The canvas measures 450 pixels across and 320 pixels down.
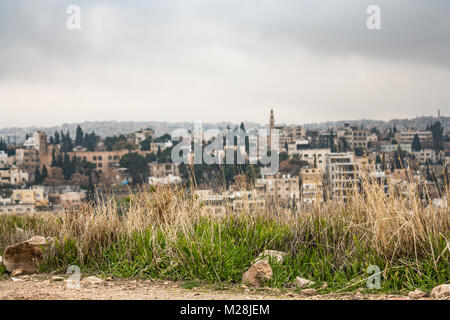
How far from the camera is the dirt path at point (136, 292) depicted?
3906 millimetres

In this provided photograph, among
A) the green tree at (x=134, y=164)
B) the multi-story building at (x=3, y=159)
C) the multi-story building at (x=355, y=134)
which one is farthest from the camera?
the multi-story building at (x=3, y=159)

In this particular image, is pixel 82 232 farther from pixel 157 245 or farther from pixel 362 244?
pixel 362 244

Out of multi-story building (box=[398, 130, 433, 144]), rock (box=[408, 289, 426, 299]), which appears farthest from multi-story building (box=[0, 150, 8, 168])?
rock (box=[408, 289, 426, 299])

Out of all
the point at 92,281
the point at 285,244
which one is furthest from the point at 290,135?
the point at 92,281

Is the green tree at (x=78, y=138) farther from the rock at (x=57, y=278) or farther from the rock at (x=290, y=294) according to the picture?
the rock at (x=290, y=294)

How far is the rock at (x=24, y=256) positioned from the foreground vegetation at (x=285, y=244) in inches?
4.7

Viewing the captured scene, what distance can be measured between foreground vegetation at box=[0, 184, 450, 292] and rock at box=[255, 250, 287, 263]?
0.06m

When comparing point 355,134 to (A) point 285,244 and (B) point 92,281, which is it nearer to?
(A) point 285,244

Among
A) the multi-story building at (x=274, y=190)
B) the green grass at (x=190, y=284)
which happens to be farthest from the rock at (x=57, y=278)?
the multi-story building at (x=274, y=190)

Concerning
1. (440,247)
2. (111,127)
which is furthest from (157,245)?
(111,127)

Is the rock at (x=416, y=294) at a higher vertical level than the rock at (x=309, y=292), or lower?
higher

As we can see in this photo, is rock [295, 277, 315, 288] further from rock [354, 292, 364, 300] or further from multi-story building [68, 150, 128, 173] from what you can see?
multi-story building [68, 150, 128, 173]

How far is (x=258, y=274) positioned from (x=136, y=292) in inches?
41.2
